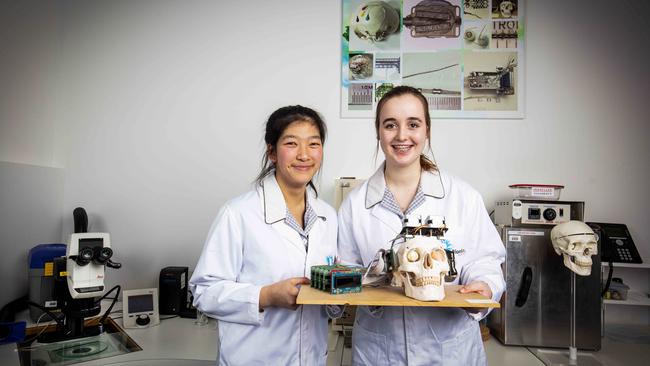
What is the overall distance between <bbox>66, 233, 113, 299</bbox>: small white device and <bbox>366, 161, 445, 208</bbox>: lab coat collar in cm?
132

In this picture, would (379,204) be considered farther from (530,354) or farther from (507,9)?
(507,9)

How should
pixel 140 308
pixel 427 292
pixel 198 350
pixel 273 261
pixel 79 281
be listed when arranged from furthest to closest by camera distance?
pixel 140 308
pixel 79 281
pixel 198 350
pixel 273 261
pixel 427 292

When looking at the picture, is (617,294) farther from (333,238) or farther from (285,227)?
(285,227)

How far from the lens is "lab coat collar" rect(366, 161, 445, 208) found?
1469mm

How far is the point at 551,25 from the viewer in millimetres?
2693

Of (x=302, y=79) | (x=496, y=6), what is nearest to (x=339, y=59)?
(x=302, y=79)

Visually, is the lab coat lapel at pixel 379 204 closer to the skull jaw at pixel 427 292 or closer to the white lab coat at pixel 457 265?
the white lab coat at pixel 457 265

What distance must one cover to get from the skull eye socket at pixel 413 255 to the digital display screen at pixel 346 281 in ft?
0.51

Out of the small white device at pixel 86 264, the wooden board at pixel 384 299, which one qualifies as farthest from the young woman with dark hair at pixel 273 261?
the small white device at pixel 86 264

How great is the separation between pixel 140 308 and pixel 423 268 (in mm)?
1757

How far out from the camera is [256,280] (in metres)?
1.32

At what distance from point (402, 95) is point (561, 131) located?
5.73 ft

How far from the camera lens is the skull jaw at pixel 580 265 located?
1.93 m

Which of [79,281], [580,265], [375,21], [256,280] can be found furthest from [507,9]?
[79,281]
